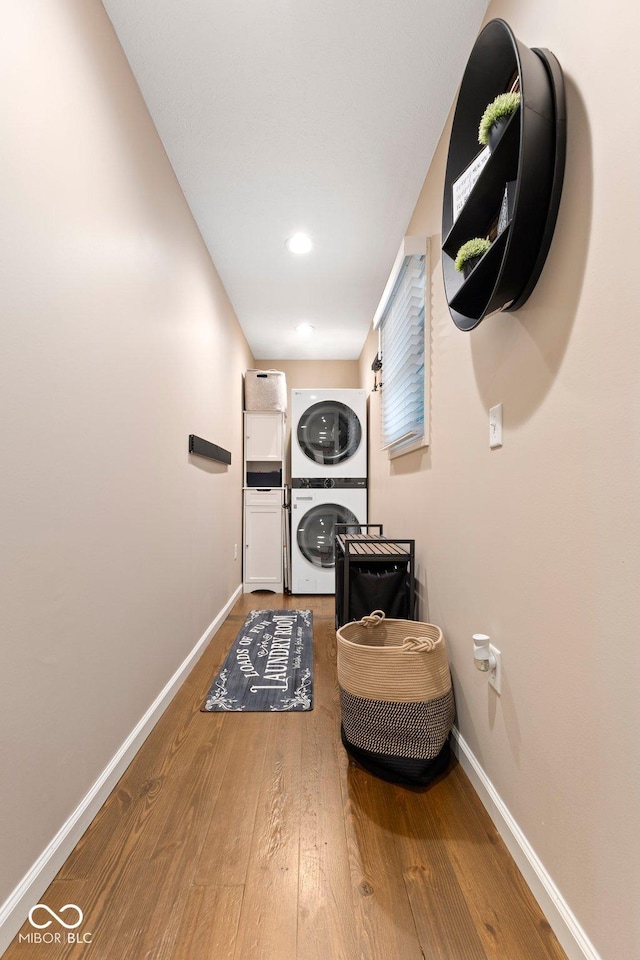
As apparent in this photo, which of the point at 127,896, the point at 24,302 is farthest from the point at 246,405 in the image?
the point at 127,896

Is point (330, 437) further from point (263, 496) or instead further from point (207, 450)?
point (207, 450)

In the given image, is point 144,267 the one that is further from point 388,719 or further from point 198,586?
point 388,719

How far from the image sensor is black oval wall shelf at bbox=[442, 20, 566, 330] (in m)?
0.96

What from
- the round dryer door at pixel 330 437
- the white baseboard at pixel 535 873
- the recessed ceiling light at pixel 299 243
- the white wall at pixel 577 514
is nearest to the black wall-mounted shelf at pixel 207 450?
the round dryer door at pixel 330 437

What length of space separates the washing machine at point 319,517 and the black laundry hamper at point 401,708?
2615 mm

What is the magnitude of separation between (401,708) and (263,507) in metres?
2.99

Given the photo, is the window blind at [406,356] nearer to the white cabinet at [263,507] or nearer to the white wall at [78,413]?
the white wall at [78,413]

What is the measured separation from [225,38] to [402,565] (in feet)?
6.69

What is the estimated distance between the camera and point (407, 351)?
2.32 meters

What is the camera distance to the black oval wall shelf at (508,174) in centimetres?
96

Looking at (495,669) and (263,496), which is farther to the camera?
(263,496)

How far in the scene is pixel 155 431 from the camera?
188 centimetres

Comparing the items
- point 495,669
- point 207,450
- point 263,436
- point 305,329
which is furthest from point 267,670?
point 305,329

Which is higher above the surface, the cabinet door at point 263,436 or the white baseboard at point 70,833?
the cabinet door at point 263,436
